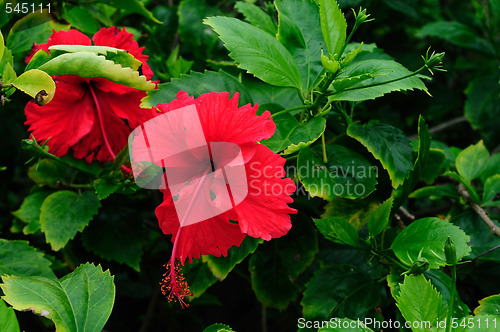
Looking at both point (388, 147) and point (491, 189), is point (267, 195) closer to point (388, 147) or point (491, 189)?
point (388, 147)

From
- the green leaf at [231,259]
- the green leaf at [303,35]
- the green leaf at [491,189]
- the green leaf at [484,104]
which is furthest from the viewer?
the green leaf at [484,104]

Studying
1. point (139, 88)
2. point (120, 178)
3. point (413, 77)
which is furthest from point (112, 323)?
point (413, 77)

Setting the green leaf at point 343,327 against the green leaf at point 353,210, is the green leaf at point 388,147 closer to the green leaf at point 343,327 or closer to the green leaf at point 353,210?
the green leaf at point 353,210

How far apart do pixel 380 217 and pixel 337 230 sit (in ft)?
0.33

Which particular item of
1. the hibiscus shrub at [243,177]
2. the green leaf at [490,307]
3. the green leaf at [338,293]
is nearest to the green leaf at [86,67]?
the hibiscus shrub at [243,177]

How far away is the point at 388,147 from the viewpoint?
982 millimetres

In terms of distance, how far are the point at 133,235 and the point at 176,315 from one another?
0.62m

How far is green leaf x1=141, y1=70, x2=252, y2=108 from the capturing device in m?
0.91

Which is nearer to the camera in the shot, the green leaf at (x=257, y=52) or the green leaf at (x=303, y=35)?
the green leaf at (x=257, y=52)

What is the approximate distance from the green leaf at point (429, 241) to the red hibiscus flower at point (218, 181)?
31cm

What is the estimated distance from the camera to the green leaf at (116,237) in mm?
1113

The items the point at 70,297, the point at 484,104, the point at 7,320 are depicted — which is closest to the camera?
the point at 7,320

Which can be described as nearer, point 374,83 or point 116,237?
point 374,83

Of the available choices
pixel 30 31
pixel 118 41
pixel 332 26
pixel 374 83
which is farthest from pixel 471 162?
pixel 30 31
